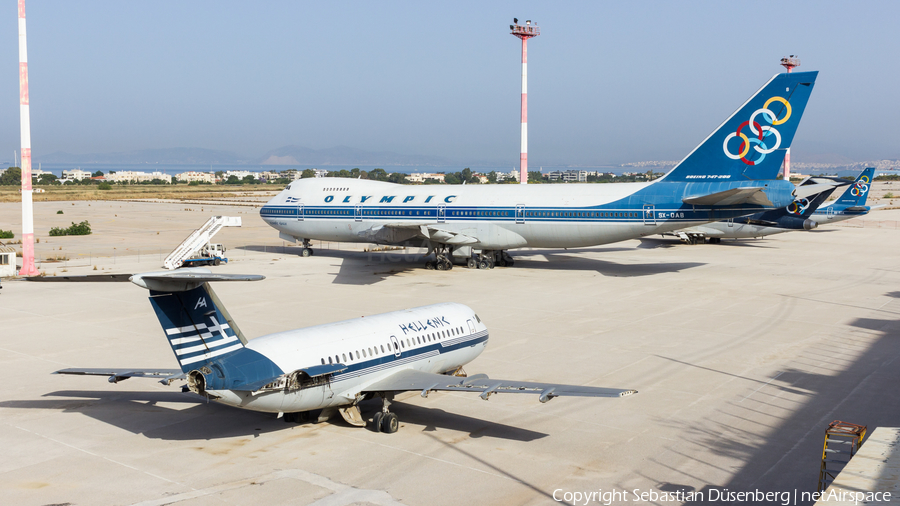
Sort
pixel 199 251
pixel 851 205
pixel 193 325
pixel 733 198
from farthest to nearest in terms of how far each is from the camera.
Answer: pixel 851 205
pixel 199 251
pixel 733 198
pixel 193 325

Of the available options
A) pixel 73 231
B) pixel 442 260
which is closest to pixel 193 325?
pixel 442 260

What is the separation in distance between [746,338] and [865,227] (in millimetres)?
60551

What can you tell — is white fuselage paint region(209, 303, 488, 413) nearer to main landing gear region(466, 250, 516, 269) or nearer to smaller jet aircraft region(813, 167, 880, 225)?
main landing gear region(466, 250, 516, 269)

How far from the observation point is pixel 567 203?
133 feet

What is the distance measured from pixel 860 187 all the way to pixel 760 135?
98.5ft

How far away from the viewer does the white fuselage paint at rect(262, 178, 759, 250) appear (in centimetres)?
3953

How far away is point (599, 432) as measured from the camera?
52.4 feet

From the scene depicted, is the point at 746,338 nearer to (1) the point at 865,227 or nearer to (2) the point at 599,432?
(2) the point at 599,432

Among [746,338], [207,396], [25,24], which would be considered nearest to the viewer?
[207,396]

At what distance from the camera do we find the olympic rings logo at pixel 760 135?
1427 inches

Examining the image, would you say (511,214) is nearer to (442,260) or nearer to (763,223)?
(442,260)

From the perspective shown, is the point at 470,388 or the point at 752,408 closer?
the point at 470,388

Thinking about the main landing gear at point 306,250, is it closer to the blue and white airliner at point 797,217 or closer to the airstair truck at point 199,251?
the airstair truck at point 199,251

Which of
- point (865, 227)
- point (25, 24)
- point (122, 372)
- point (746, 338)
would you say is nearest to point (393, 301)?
point (746, 338)
